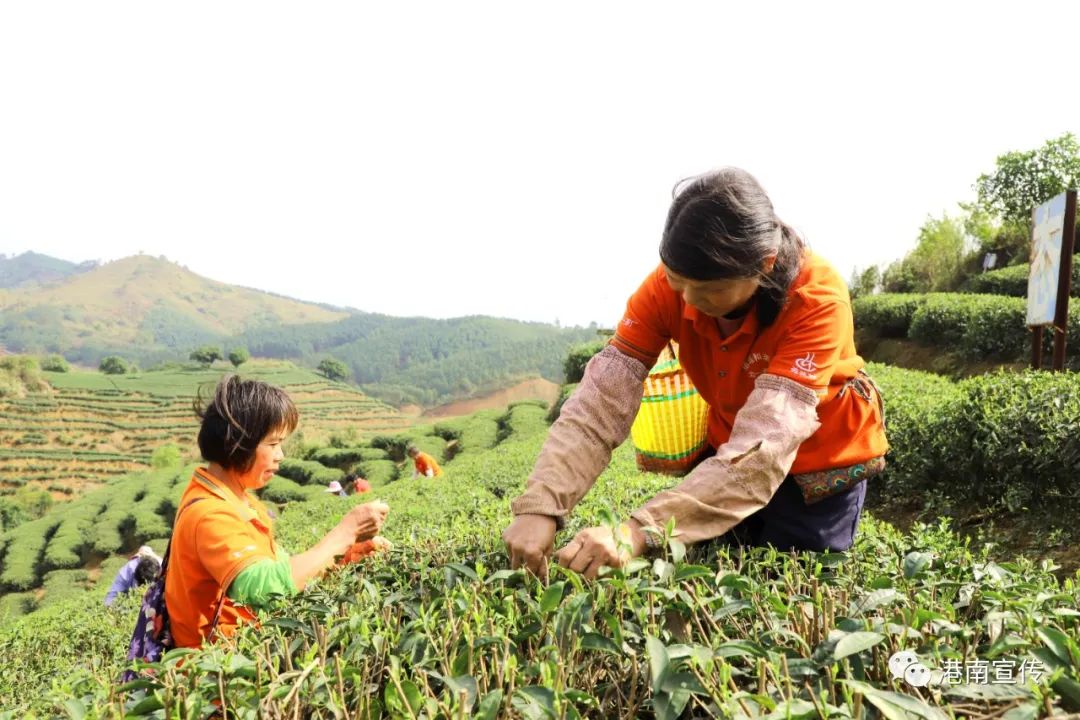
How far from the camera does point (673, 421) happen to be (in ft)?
7.30

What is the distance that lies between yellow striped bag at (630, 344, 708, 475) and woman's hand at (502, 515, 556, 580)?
0.70m

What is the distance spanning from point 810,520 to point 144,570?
28.4ft

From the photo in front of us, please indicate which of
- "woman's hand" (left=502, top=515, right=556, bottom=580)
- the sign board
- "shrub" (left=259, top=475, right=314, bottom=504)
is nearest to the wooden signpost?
the sign board

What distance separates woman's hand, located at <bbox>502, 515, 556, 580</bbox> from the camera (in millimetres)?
1532

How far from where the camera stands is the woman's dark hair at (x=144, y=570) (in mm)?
8172

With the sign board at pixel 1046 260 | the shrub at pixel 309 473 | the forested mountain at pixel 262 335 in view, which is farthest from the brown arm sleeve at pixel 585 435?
the forested mountain at pixel 262 335

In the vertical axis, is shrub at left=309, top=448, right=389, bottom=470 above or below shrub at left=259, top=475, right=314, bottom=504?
above

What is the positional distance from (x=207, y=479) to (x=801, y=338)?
67.8 inches

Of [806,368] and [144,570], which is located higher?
[806,368]

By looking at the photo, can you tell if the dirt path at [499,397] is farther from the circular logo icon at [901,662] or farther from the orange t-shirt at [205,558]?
the circular logo icon at [901,662]

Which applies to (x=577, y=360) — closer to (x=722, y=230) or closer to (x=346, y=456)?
(x=346, y=456)

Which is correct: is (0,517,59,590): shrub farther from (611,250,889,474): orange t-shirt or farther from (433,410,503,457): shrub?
(611,250,889,474): orange t-shirt

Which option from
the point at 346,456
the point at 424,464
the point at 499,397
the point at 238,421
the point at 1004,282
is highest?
the point at 1004,282

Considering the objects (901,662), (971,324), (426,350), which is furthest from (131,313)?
(901,662)
